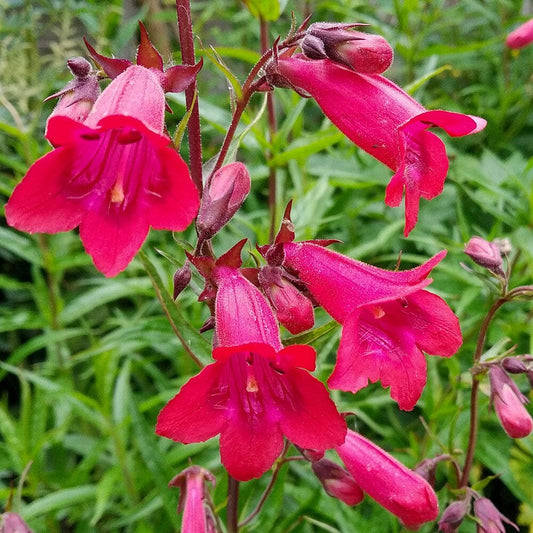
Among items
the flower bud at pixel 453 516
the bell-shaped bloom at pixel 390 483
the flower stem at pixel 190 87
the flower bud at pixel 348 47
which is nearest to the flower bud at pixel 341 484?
the bell-shaped bloom at pixel 390 483

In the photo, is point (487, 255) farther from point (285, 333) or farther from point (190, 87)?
point (190, 87)

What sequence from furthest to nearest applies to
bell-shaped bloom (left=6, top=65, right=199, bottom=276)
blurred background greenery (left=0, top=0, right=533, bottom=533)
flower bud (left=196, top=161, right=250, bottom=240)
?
blurred background greenery (left=0, top=0, right=533, bottom=533) < flower bud (left=196, top=161, right=250, bottom=240) < bell-shaped bloom (left=6, top=65, right=199, bottom=276)

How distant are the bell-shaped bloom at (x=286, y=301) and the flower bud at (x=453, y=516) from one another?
1.91ft

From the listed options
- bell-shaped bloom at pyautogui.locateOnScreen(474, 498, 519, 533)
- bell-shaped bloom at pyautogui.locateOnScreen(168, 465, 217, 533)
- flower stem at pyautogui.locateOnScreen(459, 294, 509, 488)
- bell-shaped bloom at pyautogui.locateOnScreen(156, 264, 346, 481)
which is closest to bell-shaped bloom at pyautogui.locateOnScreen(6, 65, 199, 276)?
bell-shaped bloom at pyautogui.locateOnScreen(156, 264, 346, 481)

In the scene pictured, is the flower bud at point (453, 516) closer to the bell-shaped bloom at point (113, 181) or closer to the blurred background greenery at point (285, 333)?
the blurred background greenery at point (285, 333)

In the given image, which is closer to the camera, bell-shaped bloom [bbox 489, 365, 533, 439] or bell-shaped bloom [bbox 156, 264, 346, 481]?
bell-shaped bloom [bbox 156, 264, 346, 481]

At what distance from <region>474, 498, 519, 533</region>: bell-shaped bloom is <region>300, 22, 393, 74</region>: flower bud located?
3.15 ft

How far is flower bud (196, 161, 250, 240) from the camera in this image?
1012 millimetres

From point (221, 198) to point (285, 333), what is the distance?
82 centimetres

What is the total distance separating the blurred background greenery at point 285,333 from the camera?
5.68ft

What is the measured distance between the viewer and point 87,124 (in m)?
0.90

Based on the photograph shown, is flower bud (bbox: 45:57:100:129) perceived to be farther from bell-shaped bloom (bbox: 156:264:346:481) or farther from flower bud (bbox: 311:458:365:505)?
flower bud (bbox: 311:458:365:505)

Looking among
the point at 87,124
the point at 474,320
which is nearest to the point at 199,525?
the point at 87,124

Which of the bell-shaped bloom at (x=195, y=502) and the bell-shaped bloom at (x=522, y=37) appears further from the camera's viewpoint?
the bell-shaped bloom at (x=522, y=37)
